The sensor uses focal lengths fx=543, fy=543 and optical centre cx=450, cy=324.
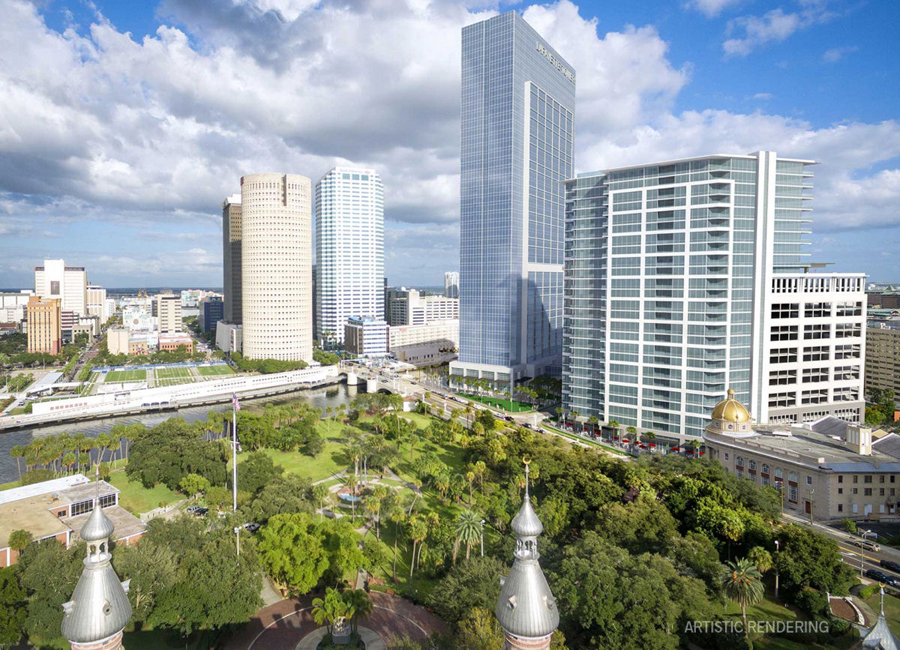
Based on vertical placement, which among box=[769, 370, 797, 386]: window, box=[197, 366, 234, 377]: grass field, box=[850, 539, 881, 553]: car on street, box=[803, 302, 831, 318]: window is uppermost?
box=[803, 302, 831, 318]: window

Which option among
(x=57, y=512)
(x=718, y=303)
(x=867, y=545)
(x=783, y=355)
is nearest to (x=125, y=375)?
(x=57, y=512)

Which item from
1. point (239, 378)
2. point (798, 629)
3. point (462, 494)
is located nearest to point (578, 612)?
point (798, 629)

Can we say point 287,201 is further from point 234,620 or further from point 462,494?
point 234,620

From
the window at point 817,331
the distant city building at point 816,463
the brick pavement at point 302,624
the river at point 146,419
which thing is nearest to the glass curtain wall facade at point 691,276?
the window at point 817,331

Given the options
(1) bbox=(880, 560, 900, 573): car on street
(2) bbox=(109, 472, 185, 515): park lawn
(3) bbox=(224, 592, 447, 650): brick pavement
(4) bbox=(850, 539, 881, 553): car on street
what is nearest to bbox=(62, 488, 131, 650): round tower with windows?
(3) bbox=(224, 592, 447, 650): brick pavement

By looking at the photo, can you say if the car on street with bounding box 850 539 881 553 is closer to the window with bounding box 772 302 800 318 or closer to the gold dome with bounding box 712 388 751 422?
the gold dome with bounding box 712 388 751 422

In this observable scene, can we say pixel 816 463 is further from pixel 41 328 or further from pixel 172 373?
pixel 41 328

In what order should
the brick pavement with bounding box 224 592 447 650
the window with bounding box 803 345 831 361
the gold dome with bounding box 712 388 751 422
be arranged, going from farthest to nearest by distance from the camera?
the window with bounding box 803 345 831 361 < the gold dome with bounding box 712 388 751 422 < the brick pavement with bounding box 224 592 447 650
